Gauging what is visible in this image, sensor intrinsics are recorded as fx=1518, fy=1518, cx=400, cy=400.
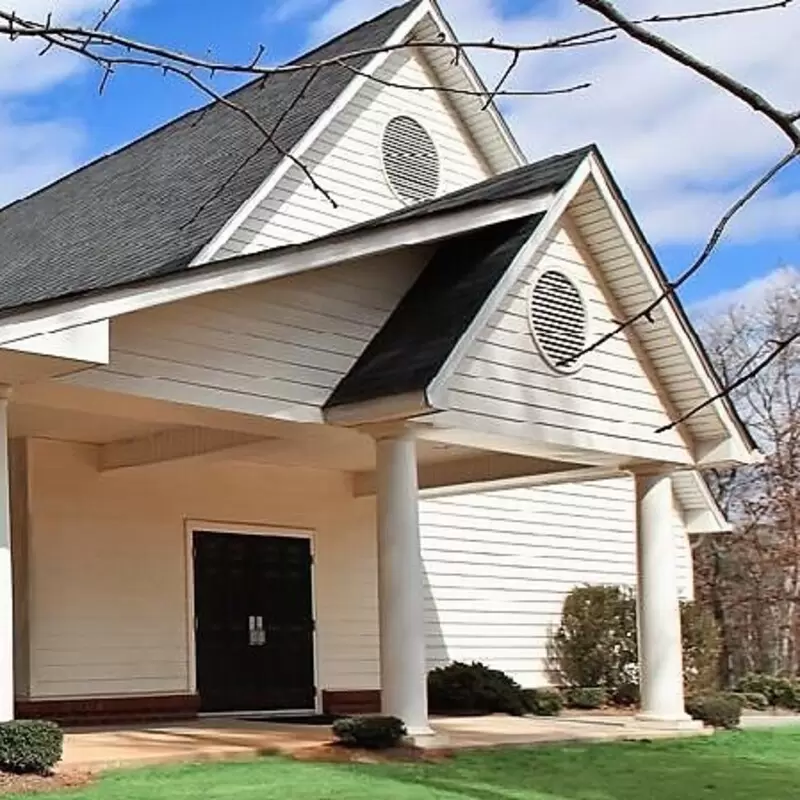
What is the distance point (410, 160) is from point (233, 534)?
515cm

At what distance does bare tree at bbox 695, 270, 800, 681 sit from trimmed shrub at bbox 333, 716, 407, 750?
17.9 meters

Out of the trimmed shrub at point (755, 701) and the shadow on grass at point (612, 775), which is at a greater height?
the shadow on grass at point (612, 775)

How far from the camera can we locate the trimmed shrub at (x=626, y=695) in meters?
19.6

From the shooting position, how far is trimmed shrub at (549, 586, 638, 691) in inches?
802

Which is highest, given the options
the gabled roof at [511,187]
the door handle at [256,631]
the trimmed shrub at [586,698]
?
the gabled roof at [511,187]

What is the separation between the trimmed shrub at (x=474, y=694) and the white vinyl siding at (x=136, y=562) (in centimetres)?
109

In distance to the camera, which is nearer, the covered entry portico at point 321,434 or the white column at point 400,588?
the covered entry portico at point 321,434

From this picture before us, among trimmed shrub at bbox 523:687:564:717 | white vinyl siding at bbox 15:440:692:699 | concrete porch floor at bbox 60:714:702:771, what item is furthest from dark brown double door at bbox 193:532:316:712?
trimmed shrub at bbox 523:687:564:717

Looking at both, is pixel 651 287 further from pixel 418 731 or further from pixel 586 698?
pixel 586 698

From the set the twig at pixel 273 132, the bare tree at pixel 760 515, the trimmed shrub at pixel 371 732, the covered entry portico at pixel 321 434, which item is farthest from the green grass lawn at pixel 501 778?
the bare tree at pixel 760 515

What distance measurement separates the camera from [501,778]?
11.1 metres

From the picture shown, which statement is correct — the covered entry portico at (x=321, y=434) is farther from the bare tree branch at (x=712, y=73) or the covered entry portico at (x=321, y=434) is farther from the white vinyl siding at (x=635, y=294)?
the bare tree branch at (x=712, y=73)

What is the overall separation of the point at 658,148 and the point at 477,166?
15.7 meters

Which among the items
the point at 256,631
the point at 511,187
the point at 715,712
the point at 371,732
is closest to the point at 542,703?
the point at 715,712
